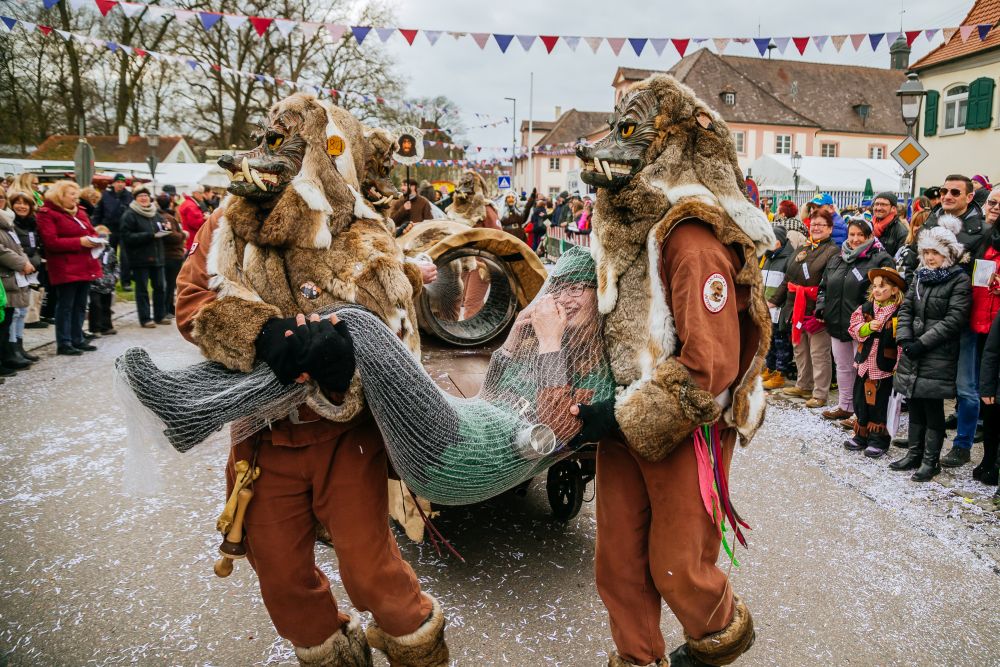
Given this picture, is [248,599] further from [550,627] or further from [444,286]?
[444,286]

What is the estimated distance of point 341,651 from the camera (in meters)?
2.37

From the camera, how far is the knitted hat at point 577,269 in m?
2.41

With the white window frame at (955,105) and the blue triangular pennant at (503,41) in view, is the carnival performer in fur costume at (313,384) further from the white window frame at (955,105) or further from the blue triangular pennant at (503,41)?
the white window frame at (955,105)

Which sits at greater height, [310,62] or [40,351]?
[310,62]

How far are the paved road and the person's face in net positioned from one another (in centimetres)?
128

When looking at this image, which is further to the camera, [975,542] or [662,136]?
[975,542]

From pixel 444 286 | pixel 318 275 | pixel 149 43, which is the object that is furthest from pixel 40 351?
pixel 149 43

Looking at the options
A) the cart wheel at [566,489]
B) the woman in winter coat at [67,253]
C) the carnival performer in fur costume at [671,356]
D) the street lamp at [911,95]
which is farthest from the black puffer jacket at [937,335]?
the woman in winter coat at [67,253]

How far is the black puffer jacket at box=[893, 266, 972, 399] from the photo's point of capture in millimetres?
4754

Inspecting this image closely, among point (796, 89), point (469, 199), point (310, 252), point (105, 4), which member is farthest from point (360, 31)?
point (796, 89)

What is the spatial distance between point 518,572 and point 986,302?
379cm

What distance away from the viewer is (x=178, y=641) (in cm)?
287

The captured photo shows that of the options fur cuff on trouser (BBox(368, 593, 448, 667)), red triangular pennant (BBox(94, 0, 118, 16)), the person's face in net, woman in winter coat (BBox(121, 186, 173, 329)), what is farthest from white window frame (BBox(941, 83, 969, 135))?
fur cuff on trouser (BBox(368, 593, 448, 667))

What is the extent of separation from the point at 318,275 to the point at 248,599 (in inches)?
71.4
